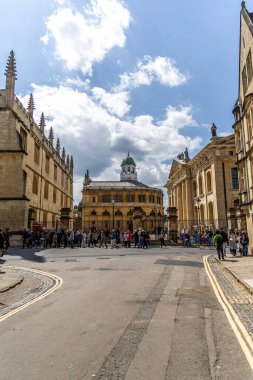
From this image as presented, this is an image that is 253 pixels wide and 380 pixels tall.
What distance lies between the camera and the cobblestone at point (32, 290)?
7.61 meters

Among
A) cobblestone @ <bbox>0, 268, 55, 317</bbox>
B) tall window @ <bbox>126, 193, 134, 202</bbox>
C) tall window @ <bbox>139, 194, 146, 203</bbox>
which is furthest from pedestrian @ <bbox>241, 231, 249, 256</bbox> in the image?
tall window @ <bbox>139, 194, 146, 203</bbox>

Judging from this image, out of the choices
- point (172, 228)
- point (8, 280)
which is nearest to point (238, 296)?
point (8, 280)

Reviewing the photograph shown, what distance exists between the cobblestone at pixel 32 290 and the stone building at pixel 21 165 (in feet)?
46.1

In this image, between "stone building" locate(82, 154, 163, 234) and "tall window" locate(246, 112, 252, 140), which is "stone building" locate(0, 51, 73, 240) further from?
"stone building" locate(82, 154, 163, 234)

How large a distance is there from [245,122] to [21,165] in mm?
19285

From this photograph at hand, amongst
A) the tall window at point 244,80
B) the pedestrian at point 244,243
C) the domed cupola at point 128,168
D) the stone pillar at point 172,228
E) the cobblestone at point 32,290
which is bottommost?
the cobblestone at point 32,290

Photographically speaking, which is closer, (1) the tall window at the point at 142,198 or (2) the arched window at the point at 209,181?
(2) the arched window at the point at 209,181

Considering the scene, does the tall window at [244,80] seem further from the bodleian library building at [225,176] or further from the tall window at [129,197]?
the tall window at [129,197]

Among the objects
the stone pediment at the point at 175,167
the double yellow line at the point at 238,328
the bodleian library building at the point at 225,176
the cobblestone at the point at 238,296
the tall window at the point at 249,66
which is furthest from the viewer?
→ the stone pediment at the point at 175,167

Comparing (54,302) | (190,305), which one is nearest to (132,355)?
(190,305)

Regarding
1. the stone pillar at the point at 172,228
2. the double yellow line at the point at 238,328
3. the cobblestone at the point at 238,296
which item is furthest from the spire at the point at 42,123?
the double yellow line at the point at 238,328

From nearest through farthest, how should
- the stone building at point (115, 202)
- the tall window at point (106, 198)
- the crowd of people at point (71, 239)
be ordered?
the crowd of people at point (71, 239) < the stone building at point (115, 202) < the tall window at point (106, 198)

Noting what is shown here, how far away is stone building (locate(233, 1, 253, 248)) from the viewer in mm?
21391

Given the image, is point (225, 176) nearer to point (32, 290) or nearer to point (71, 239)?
point (71, 239)
